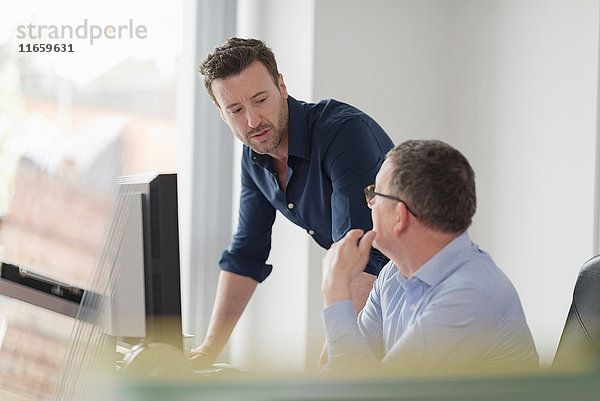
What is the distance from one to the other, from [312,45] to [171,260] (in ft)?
5.84

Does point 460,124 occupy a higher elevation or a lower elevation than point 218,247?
higher

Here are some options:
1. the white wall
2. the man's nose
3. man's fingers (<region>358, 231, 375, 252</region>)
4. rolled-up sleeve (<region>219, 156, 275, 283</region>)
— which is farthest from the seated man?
the white wall

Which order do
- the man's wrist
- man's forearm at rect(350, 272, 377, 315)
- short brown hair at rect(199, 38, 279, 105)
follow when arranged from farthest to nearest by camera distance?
short brown hair at rect(199, 38, 279, 105)
man's forearm at rect(350, 272, 377, 315)
the man's wrist

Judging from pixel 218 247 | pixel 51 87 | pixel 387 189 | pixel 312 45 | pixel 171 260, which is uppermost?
pixel 312 45

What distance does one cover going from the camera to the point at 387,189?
127 cm

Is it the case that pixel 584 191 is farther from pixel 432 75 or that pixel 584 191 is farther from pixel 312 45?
pixel 312 45

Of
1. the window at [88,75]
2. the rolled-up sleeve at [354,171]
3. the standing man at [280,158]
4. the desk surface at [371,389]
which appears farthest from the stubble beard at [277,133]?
the desk surface at [371,389]

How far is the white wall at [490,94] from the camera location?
248 cm

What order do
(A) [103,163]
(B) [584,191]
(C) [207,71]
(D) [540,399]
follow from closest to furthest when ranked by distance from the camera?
(D) [540,399] → (A) [103,163] → (C) [207,71] → (B) [584,191]

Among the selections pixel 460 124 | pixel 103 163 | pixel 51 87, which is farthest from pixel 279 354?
pixel 460 124

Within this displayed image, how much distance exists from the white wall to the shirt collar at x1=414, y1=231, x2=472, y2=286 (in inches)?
54.3

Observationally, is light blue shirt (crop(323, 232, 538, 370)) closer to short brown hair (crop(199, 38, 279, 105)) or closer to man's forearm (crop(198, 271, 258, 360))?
man's forearm (crop(198, 271, 258, 360))

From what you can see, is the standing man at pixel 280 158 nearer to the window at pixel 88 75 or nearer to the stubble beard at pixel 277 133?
the stubble beard at pixel 277 133

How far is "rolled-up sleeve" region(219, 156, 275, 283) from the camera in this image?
2.00 meters
